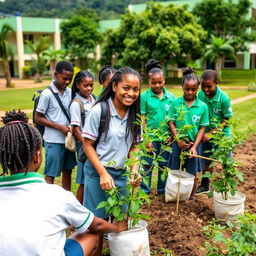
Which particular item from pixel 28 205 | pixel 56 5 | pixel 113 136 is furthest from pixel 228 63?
pixel 56 5

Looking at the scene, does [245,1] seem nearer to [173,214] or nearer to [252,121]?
[252,121]

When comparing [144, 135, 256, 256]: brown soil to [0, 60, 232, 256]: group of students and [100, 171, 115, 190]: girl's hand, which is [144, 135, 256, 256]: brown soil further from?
[100, 171, 115, 190]: girl's hand

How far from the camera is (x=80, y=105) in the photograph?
3.47 meters

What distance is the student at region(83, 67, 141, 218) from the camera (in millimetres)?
2564

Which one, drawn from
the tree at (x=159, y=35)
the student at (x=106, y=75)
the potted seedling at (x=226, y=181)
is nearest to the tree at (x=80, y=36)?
the tree at (x=159, y=35)

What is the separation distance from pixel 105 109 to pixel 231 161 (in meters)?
1.51

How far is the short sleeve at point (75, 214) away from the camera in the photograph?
1.84 meters

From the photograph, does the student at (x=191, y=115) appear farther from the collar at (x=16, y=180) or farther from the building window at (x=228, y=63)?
the building window at (x=228, y=63)

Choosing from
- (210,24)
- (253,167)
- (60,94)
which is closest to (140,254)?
(60,94)

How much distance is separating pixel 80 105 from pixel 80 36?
104 ft

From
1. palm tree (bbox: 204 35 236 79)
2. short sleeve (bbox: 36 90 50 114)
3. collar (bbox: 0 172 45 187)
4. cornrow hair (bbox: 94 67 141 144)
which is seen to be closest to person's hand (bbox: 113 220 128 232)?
cornrow hair (bbox: 94 67 141 144)

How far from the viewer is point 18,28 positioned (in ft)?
109

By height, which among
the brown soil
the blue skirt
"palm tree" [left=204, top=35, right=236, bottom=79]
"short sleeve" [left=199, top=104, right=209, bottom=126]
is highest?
"palm tree" [left=204, top=35, right=236, bottom=79]

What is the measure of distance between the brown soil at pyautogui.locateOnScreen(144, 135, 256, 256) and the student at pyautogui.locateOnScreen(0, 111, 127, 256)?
139 centimetres
